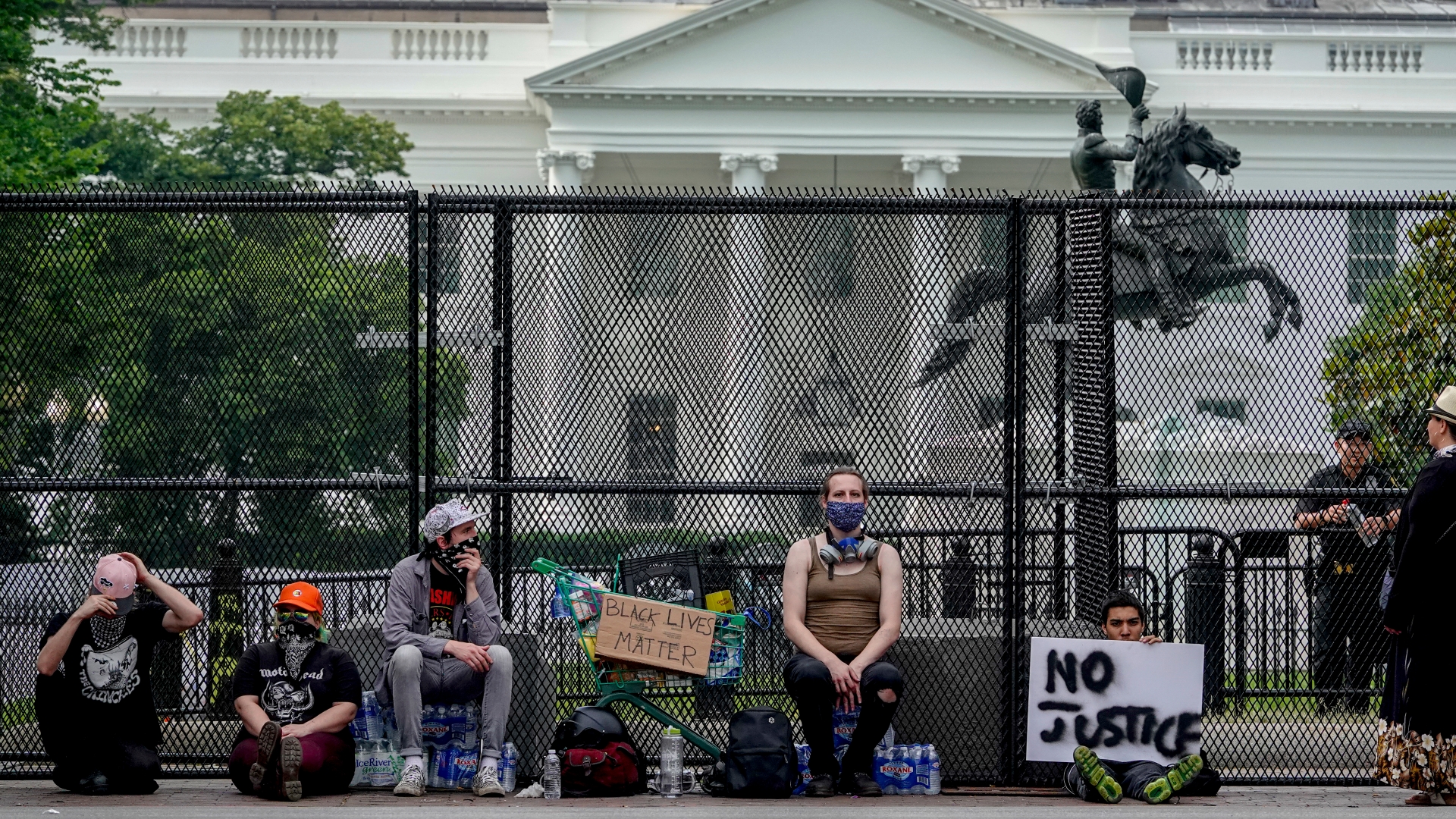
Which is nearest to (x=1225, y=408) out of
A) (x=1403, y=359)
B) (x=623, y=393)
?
(x=1403, y=359)

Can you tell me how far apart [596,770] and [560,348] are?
6.47 feet

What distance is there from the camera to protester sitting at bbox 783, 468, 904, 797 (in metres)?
8.12

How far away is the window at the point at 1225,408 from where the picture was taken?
8.75 meters

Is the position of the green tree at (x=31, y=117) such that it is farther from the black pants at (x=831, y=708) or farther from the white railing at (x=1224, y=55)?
the white railing at (x=1224, y=55)

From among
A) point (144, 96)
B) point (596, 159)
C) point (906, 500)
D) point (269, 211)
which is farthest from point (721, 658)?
point (144, 96)

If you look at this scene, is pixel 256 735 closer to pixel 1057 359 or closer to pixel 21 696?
pixel 21 696

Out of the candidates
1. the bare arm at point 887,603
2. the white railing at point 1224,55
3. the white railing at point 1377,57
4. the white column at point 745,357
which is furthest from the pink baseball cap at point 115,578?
the white railing at point 1377,57

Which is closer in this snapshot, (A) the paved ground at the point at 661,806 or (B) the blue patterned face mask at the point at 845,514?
(A) the paved ground at the point at 661,806

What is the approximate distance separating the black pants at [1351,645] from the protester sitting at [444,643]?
4113 millimetres

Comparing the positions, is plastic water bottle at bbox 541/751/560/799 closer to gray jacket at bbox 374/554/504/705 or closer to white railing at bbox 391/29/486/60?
gray jacket at bbox 374/554/504/705

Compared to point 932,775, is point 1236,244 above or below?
above

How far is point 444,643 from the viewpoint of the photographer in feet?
26.7

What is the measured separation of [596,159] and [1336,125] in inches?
853

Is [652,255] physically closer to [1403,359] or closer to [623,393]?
[623,393]
